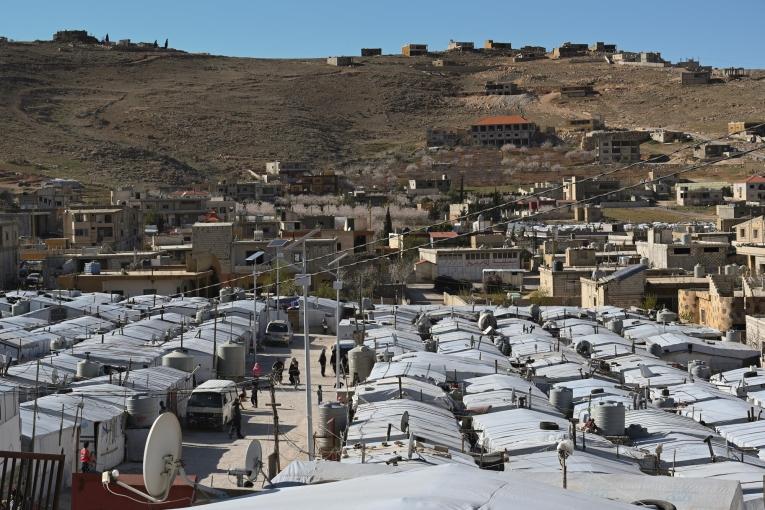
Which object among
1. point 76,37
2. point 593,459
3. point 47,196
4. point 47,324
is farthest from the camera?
point 76,37

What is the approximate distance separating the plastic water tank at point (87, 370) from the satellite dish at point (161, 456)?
10618 mm

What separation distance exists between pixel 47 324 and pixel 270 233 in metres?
23.2

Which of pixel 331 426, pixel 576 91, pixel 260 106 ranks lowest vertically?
pixel 331 426

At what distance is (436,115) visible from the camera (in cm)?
13350

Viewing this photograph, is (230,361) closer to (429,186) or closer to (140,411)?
(140,411)

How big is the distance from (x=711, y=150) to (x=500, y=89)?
46.8 m

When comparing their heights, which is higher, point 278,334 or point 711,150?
point 711,150

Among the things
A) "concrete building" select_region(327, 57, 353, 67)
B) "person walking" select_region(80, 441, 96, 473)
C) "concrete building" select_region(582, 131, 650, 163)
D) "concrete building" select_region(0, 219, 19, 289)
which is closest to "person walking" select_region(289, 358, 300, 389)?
"person walking" select_region(80, 441, 96, 473)

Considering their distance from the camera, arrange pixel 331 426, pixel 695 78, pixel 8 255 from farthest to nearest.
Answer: pixel 695 78, pixel 8 255, pixel 331 426

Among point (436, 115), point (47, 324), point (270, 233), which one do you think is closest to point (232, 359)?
point (47, 324)

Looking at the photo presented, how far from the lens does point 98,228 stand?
164 feet

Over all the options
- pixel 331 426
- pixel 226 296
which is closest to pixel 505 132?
pixel 226 296

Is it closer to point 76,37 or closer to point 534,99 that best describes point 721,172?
point 534,99

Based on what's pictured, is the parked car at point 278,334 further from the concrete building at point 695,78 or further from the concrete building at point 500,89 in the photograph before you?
the concrete building at point 695,78
